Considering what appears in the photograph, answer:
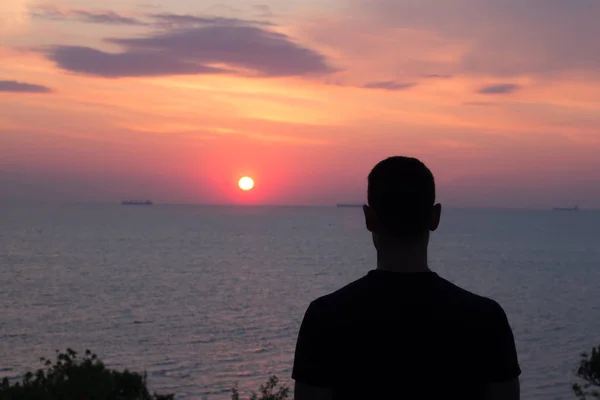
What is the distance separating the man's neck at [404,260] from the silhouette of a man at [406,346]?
94 mm

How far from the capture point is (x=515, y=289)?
4555 inches

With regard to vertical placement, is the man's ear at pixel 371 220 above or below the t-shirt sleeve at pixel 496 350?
above

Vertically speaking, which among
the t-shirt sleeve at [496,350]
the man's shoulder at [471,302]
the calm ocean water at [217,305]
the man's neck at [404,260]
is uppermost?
the man's neck at [404,260]

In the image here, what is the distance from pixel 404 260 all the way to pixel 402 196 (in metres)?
0.30

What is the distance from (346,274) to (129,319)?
5516 cm

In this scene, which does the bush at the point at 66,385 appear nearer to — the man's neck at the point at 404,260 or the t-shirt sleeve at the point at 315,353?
the t-shirt sleeve at the point at 315,353

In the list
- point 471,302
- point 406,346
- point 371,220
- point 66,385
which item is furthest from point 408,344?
point 66,385

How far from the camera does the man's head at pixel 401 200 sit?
132 inches

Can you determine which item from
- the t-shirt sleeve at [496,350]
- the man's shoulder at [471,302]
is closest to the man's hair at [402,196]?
the man's shoulder at [471,302]

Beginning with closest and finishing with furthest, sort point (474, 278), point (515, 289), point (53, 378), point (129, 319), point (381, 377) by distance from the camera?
point (381, 377), point (53, 378), point (129, 319), point (515, 289), point (474, 278)

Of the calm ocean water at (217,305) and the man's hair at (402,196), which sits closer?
the man's hair at (402,196)

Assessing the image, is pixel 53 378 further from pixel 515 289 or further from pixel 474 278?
pixel 474 278

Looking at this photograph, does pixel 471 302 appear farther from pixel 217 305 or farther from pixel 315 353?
pixel 217 305

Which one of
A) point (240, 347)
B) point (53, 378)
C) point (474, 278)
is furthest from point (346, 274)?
point (53, 378)
